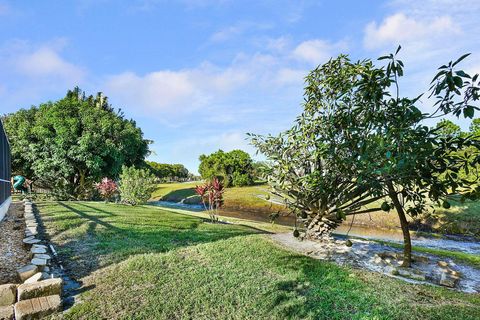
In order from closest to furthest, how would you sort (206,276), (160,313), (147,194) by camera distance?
(160,313), (206,276), (147,194)

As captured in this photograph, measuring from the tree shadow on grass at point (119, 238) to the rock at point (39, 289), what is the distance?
0.72m

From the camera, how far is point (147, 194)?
1580 centimetres

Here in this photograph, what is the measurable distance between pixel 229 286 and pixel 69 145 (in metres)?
18.6

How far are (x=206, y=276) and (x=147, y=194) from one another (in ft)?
40.1

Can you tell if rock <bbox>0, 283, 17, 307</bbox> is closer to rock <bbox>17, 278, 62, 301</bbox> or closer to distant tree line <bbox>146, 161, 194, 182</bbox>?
rock <bbox>17, 278, 62, 301</bbox>

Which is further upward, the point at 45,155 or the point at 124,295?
the point at 45,155

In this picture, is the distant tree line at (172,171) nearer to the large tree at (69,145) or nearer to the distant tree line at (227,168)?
the distant tree line at (227,168)

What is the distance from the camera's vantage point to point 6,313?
3328mm

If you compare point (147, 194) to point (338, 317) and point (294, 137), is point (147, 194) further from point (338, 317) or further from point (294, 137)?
point (338, 317)

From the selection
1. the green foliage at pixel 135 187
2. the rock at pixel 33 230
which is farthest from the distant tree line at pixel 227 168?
the rock at pixel 33 230

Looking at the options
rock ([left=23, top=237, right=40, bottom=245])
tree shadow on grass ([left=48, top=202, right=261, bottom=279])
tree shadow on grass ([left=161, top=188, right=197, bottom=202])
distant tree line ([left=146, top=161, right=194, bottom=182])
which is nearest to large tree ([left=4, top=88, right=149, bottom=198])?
tree shadow on grass ([left=161, top=188, right=197, bottom=202])

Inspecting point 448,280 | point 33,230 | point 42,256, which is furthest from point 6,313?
point 448,280

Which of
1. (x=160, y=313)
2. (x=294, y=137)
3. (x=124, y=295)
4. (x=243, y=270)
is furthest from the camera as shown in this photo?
(x=294, y=137)

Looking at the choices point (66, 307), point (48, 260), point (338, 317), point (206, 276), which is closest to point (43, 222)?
point (48, 260)
